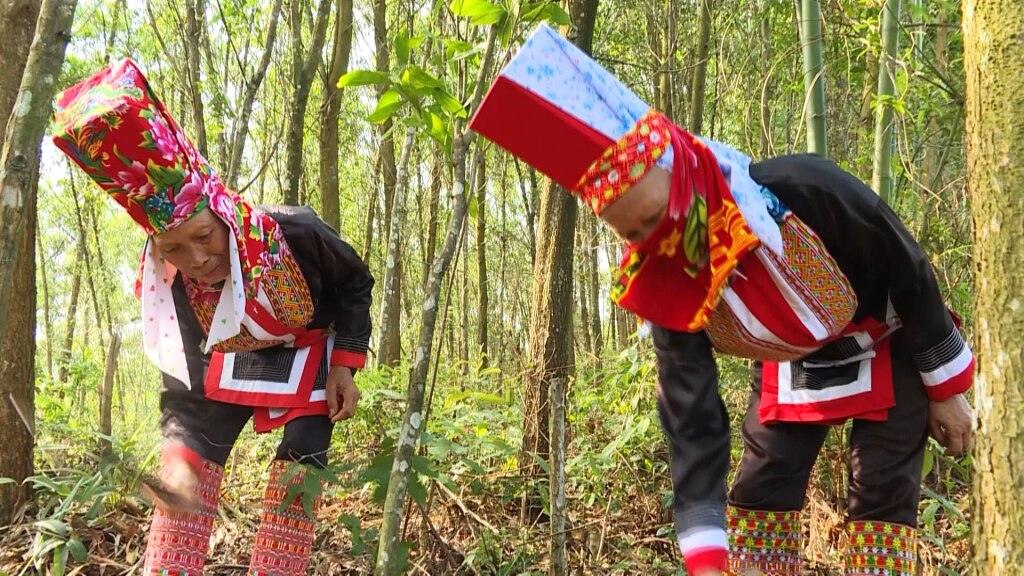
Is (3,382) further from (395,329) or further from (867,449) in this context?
(395,329)

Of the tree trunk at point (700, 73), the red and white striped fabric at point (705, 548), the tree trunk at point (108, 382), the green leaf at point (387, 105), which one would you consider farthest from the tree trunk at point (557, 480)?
the tree trunk at point (700, 73)

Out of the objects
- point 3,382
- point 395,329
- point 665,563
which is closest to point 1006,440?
point 665,563

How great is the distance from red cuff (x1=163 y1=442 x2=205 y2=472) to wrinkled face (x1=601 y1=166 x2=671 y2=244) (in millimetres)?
1656

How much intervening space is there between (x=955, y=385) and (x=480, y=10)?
1550 mm

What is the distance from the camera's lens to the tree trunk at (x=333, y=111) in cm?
533

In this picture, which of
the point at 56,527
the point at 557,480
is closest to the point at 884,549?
the point at 557,480

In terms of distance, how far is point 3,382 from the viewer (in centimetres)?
327

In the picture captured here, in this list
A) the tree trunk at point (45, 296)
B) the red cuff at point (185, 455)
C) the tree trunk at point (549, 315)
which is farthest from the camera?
the tree trunk at point (45, 296)

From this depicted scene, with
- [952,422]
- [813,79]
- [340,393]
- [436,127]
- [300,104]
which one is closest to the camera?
[952,422]

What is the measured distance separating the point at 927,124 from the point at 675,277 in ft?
15.9

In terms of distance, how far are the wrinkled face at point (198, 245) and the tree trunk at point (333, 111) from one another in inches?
134

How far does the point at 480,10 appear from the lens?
6.18ft

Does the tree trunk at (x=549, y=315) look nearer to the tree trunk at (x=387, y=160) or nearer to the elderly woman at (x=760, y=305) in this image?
the elderly woman at (x=760, y=305)

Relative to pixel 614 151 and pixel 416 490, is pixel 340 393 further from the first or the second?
pixel 614 151
